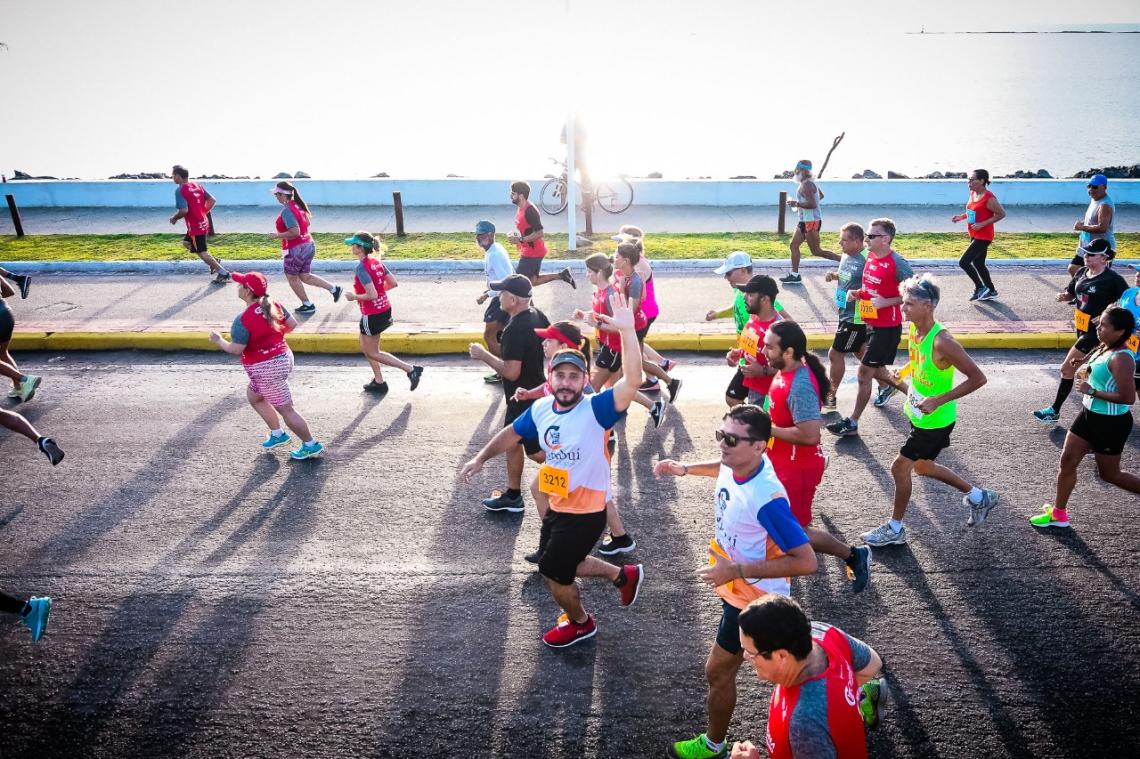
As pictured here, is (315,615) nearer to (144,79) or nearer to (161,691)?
(161,691)

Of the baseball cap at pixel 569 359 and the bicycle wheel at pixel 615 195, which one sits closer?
the baseball cap at pixel 569 359

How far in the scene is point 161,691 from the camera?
495cm

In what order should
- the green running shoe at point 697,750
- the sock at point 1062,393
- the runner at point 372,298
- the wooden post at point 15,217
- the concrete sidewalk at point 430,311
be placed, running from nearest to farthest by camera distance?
1. the green running shoe at point 697,750
2. the sock at point 1062,393
3. the runner at point 372,298
4. the concrete sidewalk at point 430,311
5. the wooden post at point 15,217

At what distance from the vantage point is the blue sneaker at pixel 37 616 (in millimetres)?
5316

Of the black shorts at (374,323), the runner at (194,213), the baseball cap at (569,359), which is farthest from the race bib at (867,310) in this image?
the runner at (194,213)

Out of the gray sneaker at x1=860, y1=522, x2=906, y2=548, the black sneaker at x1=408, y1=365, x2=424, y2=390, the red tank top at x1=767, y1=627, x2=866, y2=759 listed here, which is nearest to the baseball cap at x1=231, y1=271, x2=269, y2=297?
the black sneaker at x1=408, y1=365, x2=424, y2=390

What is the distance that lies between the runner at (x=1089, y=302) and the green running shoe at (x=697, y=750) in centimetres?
565

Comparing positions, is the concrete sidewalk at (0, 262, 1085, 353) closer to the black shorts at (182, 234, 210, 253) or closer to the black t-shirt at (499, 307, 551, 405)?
the black shorts at (182, 234, 210, 253)

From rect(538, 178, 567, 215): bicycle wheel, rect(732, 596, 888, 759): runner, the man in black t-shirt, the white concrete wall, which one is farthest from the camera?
the white concrete wall

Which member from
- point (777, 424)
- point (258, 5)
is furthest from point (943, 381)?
point (258, 5)

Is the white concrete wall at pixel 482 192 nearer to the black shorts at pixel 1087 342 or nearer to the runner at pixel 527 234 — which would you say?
the runner at pixel 527 234

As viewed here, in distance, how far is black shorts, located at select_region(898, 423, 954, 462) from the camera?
584cm

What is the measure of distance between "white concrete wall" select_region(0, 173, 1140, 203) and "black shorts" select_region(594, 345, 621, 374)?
458 inches

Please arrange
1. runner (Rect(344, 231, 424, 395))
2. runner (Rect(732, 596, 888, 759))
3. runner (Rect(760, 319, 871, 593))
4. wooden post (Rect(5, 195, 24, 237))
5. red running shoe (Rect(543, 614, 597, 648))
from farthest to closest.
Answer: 1. wooden post (Rect(5, 195, 24, 237))
2. runner (Rect(344, 231, 424, 395))
3. red running shoe (Rect(543, 614, 597, 648))
4. runner (Rect(760, 319, 871, 593))
5. runner (Rect(732, 596, 888, 759))
